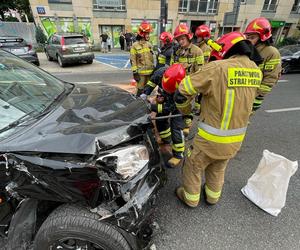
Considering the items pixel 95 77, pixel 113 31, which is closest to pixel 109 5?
pixel 113 31

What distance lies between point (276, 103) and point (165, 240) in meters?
5.19

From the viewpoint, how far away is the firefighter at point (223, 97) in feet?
5.25

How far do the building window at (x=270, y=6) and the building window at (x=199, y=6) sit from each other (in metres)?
5.95

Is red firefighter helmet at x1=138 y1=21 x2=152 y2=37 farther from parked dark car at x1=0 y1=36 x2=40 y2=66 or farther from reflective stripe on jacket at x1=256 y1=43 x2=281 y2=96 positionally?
parked dark car at x1=0 y1=36 x2=40 y2=66

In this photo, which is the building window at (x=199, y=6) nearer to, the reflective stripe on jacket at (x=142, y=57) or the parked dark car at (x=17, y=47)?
the parked dark car at (x=17, y=47)

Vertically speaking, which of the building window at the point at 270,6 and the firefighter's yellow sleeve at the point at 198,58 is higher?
the building window at the point at 270,6

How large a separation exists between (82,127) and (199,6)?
2418 cm

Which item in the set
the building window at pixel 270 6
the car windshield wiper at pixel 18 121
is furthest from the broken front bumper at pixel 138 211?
the building window at pixel 270 6

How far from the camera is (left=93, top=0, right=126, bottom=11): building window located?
61.5ft

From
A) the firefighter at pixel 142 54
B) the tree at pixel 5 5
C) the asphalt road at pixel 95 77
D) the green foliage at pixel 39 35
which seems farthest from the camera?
the tree at pixel 5 5

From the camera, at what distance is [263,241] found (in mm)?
A: 1884

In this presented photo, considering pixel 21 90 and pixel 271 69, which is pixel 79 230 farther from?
pixel 271 69

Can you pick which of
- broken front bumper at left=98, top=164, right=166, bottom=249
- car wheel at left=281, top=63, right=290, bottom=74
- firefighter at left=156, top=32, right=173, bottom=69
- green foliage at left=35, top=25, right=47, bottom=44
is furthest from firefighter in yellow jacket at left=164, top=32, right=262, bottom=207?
green foliage at left=35, top=25, right=47, bottom=44

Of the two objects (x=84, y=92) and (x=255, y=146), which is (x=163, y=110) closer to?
(x=84, y=92)
